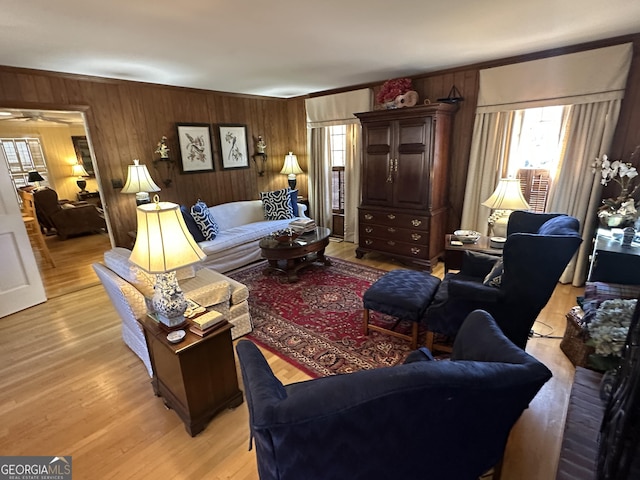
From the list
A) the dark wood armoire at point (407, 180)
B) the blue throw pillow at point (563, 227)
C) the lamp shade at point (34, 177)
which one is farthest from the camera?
the lamp shade at point (34, 177)

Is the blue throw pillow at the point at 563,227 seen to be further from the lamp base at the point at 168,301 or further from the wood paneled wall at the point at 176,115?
the lamp base at the point at 168,301

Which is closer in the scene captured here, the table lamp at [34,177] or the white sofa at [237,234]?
the white sofa at [237,234]

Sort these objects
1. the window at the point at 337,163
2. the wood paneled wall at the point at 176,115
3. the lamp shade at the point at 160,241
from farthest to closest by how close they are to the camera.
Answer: the window at the point at 337,163, the wood paneled wall at the point at 176,115, the lamp shade at the point at 160,241

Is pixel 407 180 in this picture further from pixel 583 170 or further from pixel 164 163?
pixel 164 163

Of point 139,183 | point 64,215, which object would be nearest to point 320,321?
point 139,183

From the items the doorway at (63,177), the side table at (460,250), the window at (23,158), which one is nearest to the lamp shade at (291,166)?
the doorway at (63,177)

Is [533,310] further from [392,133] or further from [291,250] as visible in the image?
[392,133]

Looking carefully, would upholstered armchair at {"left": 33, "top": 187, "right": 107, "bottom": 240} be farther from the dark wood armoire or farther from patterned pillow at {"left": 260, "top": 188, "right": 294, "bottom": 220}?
the dark wood armoire

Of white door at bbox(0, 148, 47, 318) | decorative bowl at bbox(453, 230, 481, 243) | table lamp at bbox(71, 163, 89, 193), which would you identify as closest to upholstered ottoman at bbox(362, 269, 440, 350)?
decorative bowl at bbox(453, 230, 481, 243)

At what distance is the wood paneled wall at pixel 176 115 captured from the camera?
3090mm

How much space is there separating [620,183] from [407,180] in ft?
6.41

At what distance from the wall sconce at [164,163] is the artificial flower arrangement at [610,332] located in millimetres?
4590

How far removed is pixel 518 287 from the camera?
1846 mm

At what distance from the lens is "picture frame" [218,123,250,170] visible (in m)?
4.84
